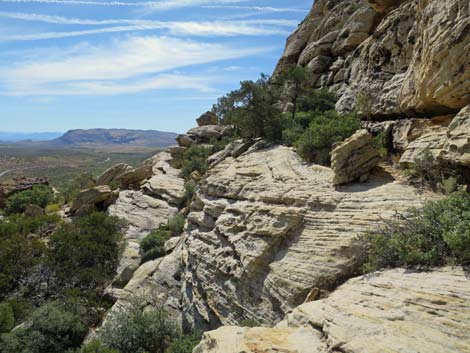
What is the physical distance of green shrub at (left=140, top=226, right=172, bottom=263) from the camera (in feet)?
72.9

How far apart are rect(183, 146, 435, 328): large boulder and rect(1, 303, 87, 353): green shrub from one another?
18.7ft

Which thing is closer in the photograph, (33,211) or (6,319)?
(6,319)

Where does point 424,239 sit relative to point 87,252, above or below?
above

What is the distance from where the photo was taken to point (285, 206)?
13.4 m

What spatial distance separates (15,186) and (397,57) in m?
47.4

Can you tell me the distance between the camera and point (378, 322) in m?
7.30

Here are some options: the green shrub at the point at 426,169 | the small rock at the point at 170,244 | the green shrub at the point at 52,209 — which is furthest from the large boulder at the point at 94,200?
the green shrub at the point at 426,169

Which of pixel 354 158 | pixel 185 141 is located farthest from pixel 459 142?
pixel 185 141

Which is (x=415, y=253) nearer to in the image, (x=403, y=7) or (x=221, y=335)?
(x=221, y=335)

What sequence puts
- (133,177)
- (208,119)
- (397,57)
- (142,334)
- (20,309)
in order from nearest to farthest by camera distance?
(142,334)
(20,309)
(397,57)
(133,177)
(208,119)

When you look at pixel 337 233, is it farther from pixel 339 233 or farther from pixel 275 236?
pixel 275 236

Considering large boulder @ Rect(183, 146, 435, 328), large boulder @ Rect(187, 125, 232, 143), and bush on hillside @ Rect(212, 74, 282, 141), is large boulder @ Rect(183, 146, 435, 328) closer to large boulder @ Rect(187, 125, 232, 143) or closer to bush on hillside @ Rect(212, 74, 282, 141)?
bush on hillside @ Rect(212, 74, 282, 141)

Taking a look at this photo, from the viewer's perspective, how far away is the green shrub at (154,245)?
22219 millimetres

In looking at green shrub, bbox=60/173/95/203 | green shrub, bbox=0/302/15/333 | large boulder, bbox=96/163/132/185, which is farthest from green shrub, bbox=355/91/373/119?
green shrub, bbox=60/173/95/203
